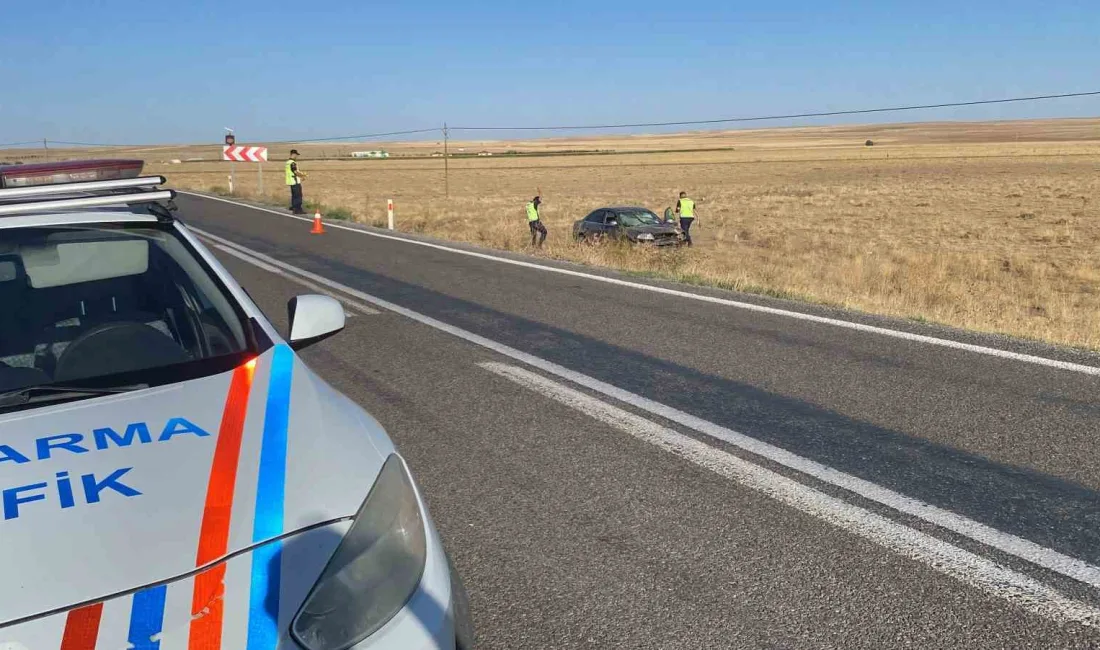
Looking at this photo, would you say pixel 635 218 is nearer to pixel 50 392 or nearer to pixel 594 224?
pixel 594 224

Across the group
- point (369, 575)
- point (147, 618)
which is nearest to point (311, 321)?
point (369, 575)

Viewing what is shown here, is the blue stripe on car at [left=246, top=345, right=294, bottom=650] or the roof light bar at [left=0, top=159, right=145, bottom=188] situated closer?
the blue stripe on car at [left=246, top=345, right=294, bottom=650]

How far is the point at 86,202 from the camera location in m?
3.52

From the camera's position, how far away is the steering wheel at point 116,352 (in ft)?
10.3

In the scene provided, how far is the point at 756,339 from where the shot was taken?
25.8ft

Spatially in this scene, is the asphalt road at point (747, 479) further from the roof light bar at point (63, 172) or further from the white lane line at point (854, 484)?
the roof light bar at point (63, 172)

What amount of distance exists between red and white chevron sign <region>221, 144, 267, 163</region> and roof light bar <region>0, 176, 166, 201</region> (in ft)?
96.6

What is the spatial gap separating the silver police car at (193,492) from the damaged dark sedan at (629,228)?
1556cm

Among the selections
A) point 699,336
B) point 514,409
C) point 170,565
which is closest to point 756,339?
point 699,336

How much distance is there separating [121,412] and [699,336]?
6.00 m

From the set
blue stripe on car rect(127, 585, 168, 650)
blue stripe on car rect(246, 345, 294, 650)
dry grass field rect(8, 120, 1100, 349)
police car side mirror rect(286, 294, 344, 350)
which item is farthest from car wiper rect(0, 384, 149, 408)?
dry grass field rect(8, 120, 1100, 349)

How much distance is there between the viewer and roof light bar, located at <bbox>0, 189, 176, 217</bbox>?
133 inches

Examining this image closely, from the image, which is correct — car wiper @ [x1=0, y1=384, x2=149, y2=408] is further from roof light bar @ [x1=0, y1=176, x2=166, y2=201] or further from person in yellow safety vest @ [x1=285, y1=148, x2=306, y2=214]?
person in yellow safety vest @ [x1=285, y1=148, x2=306, y2=214]

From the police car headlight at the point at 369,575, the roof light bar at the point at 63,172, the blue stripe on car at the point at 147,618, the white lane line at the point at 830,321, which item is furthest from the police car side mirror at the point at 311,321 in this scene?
Answer: the white lane line at the point at 830,321
